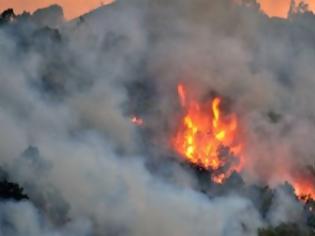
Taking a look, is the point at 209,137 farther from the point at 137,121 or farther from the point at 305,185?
the point at 305,185

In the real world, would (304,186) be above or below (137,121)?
below

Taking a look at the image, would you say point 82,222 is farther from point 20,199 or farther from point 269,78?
point 269,78

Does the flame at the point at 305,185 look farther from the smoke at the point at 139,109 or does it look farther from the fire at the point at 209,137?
the fire at the point at 209,137

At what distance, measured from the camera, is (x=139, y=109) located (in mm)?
58469

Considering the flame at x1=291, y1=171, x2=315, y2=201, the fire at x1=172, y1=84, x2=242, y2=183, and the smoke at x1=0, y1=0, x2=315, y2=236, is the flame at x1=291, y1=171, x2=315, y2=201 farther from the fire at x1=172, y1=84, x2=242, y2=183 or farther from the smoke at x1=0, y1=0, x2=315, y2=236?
the fire at x1=172, y1=84, x2=242, y2=183

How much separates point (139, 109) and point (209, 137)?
542 cm

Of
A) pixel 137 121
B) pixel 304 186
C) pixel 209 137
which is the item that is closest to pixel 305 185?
pixel 304 186

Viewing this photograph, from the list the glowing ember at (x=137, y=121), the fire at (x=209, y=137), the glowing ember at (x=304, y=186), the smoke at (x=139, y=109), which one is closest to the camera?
the smoke at (x=139, y=109)

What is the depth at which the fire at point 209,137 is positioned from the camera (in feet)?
182

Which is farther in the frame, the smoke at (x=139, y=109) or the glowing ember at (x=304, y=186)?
the glowing ember at (x=304, y=186)

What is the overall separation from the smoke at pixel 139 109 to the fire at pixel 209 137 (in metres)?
0.82

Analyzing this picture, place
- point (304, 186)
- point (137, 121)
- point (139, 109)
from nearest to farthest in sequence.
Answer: point (304, 186) < point (137, 121) < point (139, 109)

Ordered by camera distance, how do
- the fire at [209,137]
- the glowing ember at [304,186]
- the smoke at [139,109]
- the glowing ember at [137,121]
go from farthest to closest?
the glowing ember at [137,121]
the fire at [209,137]
the glowing ember at [304,186]
the smoke at [139,109]

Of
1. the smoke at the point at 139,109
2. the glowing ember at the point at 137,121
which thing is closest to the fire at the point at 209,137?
the smoke at the point at 139,109
